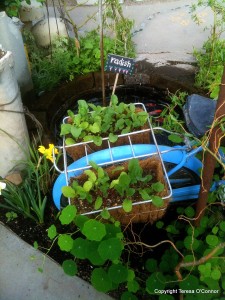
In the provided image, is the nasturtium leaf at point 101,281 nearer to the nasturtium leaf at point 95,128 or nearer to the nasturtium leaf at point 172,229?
the nasturtium leaf at point 172,229

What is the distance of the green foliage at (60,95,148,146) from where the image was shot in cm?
242

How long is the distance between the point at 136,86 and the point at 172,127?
1.01 meters

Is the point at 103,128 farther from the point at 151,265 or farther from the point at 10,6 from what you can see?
the point at 10,6

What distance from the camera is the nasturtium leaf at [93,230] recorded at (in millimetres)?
2033

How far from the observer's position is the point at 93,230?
2049mm

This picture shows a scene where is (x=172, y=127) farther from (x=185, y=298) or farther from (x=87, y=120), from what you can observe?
(x=185, y=298)

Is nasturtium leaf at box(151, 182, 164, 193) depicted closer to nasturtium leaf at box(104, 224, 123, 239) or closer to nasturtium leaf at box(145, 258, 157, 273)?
nasturtium leaf at box(104, 224, 123, 239)

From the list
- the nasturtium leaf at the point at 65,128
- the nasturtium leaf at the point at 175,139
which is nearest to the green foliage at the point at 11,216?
the nasturtium leaf at the point at 65,128

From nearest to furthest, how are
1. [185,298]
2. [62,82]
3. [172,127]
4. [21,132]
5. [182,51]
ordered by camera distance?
[185,298] < [21,132] < [172,127] < [62,82] < [182,51]

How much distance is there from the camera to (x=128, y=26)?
169 inches

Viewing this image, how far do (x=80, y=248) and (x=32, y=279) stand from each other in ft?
2.29

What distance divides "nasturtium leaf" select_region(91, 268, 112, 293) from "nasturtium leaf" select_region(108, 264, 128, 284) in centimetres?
4

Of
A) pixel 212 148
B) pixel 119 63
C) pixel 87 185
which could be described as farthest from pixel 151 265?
pixel 119 63

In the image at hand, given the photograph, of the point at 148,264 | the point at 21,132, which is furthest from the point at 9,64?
the point at 148,264
